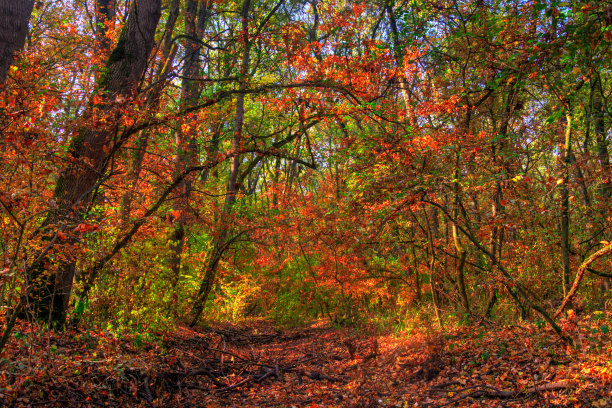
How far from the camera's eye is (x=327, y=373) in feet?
21.3

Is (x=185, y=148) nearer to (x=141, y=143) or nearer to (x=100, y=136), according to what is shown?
(x=141, y=143)

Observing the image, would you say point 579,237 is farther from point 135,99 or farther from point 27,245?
point 27,245

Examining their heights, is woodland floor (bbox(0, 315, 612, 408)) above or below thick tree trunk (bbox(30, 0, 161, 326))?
below

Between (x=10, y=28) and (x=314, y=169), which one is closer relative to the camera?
(x=10, y=28)

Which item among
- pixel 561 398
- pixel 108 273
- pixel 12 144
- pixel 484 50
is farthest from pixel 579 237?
pixel 12 144

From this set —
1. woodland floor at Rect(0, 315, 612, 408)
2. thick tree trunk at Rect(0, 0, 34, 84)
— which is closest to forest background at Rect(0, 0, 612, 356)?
thick tree trunk at Rect(0, 0, 34, 84)

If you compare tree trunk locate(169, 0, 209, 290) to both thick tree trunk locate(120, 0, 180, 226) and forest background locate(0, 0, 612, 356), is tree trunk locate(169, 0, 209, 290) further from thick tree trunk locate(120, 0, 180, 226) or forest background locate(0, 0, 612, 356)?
thick tree trunk locate(120, 0, 180, 226)

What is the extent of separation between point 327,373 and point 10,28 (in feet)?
22.7

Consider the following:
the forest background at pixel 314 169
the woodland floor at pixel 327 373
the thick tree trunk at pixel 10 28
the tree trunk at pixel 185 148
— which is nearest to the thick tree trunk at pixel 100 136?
the forest background at pixel 314 169

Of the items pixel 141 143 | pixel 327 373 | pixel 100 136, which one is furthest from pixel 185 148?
pixel 327 373

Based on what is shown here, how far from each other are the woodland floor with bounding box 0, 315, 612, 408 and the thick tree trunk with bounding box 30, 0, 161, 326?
61 cm

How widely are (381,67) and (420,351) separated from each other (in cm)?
669

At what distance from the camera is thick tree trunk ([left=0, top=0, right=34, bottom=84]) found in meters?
4.73

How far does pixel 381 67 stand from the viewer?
30.8 ft
